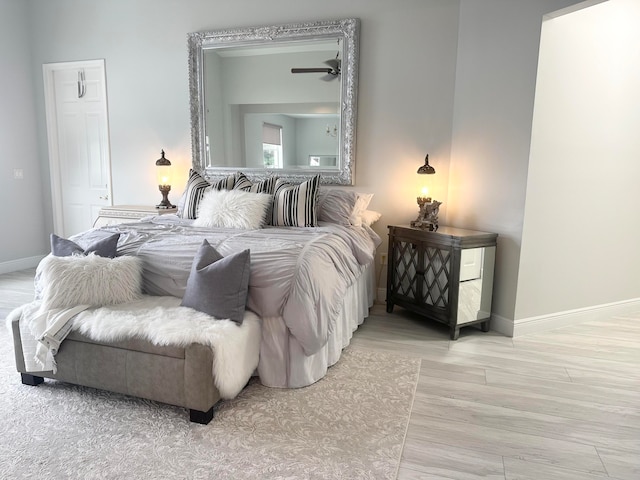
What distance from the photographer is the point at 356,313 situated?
3.28m

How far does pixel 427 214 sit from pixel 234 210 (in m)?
1.58

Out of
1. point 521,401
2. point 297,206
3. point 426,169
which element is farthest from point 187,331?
point 426,169

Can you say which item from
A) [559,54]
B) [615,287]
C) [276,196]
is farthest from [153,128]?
[615,287]

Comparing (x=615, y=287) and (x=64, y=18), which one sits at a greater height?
(x=64, y=18)

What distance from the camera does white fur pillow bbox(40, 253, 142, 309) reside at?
2273mm

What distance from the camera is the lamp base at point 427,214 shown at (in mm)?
3508

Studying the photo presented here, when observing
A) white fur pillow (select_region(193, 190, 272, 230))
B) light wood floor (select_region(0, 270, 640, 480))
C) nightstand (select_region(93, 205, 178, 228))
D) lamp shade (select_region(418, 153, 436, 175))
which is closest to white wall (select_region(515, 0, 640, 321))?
light wood floor (select_region(0, 270, 640, 480))

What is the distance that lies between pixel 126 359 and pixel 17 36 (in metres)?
4.74

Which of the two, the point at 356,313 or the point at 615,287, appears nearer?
the point at 356,313

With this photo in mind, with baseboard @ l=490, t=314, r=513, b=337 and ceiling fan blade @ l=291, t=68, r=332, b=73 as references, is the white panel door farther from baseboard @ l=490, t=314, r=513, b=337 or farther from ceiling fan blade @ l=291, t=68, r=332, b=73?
baseboard @ l=490, t=314, r=513, b=337

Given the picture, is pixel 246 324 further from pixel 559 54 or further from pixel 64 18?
pixel 64 18

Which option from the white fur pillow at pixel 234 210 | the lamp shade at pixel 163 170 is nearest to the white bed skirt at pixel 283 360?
the white fur pillow at pixel 234 210

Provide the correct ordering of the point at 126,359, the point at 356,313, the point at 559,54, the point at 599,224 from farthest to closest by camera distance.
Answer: the point at 599,224 → the point at 356,313 → the point at 559,54 → the point at 126,359

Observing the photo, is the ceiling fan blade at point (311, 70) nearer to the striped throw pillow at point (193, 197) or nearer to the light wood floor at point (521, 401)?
the striped throw pillow at point (193, 197)
